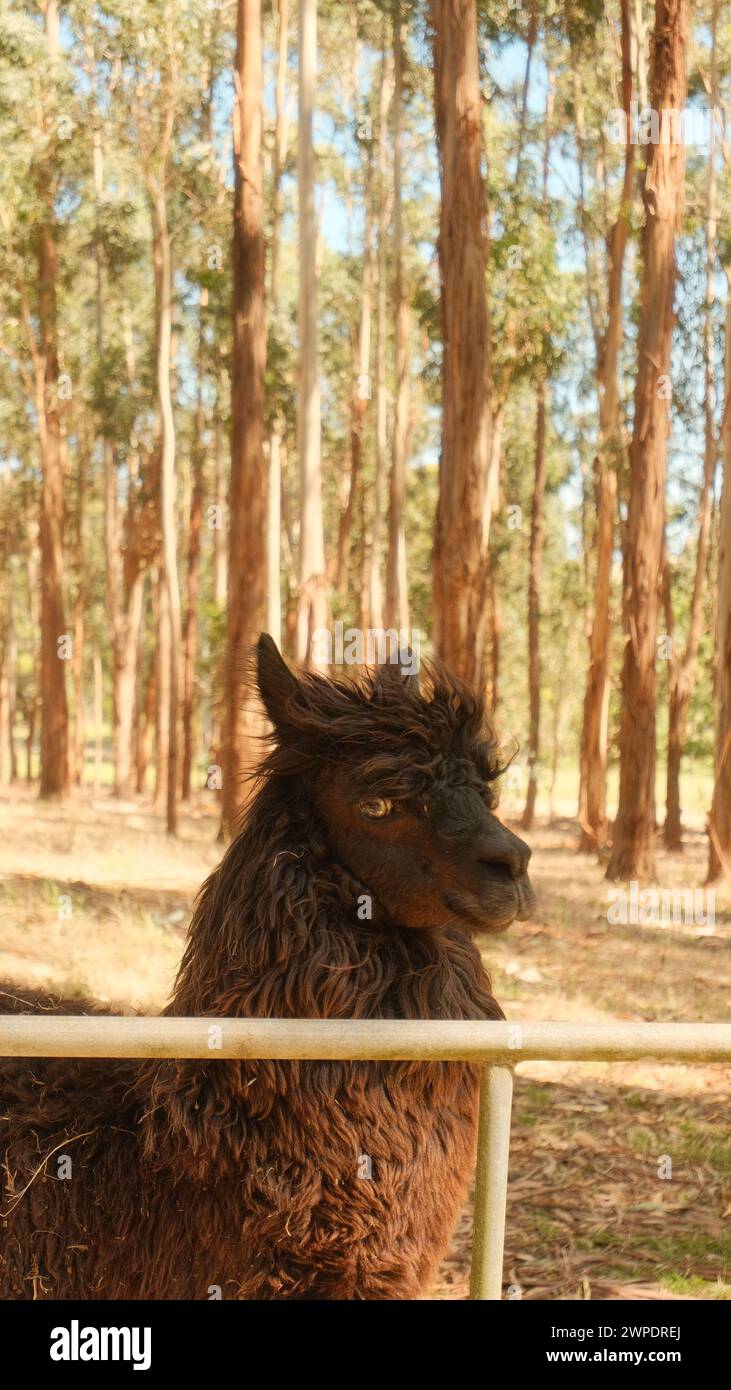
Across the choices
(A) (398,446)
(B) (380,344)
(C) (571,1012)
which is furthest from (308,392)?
(B) (380,344)

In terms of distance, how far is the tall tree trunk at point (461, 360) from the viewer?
10.1 meters

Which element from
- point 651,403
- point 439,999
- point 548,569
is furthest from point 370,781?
point 548,569

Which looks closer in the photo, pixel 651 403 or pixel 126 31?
pixel 651 403

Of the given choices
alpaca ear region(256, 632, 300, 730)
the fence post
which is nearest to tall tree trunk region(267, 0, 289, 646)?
alpaca ear region(256, 632, 300, 730)

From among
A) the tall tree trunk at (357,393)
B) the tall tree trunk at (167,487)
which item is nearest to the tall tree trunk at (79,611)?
the tall tree trunk at (357,393)

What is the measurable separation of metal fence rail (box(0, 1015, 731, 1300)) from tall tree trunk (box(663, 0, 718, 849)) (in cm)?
2083

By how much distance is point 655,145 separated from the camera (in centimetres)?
1508

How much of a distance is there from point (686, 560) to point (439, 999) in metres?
35.9

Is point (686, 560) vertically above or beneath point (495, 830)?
above

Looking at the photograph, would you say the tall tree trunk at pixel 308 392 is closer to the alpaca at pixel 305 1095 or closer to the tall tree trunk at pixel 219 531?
the alpaca at pixel 305 1095

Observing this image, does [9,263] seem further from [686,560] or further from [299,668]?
[299,668]

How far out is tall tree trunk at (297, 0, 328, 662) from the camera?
14.4 m

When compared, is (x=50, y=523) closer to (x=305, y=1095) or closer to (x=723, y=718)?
(x=723, y=718)
